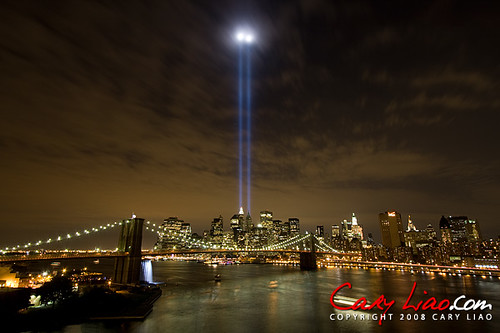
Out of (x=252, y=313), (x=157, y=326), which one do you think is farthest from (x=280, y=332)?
(x=157, y=326)

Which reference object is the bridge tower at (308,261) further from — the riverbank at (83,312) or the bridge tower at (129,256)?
the riverbank at (83,312)

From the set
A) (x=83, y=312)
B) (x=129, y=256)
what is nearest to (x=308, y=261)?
(x=129, y=256)

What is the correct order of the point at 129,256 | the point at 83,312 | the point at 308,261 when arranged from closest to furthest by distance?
the point at 83,312, the point at 129,256, the point at 308,261

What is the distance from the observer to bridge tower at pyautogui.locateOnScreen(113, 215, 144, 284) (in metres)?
50.5

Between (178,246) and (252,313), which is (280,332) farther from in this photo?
(178,246)

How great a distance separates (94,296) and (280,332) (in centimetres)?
2361

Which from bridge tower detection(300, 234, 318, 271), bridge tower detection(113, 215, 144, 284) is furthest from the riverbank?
bridge tower detection(300, 234, 318, 271)

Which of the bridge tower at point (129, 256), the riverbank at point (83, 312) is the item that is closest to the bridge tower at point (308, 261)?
the bridge tower at point (129, 256)

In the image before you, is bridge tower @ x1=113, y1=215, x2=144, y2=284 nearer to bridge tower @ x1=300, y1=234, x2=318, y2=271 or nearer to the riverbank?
the riverbank

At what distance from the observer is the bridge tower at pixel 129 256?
50531 mm

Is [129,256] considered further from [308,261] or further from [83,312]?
[308,261]

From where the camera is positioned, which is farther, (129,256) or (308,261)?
(308,261)

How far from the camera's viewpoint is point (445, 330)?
94.7ft

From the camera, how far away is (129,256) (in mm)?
51562
